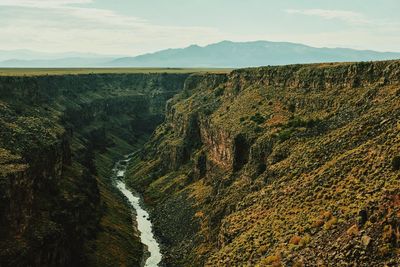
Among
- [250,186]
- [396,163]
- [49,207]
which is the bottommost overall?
[49,207]

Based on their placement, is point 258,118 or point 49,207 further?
point 258,118

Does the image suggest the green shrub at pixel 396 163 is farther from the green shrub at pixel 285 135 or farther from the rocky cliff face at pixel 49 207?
the rocky cliff face at pixel 49 207

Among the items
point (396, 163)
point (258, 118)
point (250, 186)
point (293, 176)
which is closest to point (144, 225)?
point (258, 118)

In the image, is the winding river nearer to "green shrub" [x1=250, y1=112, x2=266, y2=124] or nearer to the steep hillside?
the steep hillside

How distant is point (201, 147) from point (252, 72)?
29.4 metres

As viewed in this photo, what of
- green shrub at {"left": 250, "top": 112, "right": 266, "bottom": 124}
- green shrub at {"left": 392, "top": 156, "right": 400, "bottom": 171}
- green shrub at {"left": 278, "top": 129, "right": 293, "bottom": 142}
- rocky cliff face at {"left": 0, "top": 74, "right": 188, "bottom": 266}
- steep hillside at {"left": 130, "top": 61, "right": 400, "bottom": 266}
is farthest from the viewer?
green shrub at {"left": 250, "top": 112, "right": 266, "bottom": 124}

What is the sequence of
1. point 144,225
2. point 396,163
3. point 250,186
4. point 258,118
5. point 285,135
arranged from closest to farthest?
point 396,163, point 250,186, point 285,135, point 258,118, point 144,225

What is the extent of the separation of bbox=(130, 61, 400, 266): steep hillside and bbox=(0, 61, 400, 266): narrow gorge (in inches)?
10.1

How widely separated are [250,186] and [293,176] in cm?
1615

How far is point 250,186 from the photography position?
350 ft

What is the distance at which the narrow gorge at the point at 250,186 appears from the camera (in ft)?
225

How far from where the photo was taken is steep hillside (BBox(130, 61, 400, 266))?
214ft

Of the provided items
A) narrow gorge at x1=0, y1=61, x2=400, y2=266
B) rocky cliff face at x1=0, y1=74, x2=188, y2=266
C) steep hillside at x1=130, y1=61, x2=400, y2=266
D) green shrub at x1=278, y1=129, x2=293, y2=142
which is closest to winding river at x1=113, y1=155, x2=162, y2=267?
narrow gorge at x1=0, y1=61, x2=400, y2=266

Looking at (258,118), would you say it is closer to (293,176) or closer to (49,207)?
(293,176)
